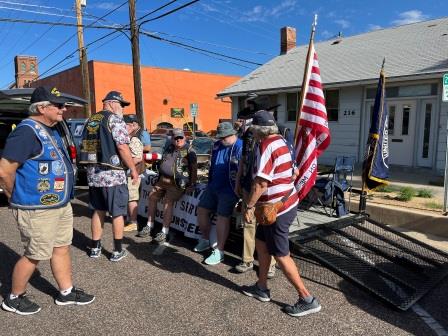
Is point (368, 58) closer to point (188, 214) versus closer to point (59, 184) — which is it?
point (188, 214)

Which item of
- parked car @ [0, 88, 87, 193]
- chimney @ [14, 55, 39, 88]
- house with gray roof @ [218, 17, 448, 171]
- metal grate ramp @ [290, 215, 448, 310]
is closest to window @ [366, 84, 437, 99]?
house with gray roof @ [218, 17, 448, 171]

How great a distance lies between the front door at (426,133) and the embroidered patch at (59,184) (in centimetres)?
1066

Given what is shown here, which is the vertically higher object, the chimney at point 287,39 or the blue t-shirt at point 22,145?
the chimney at point 287,39

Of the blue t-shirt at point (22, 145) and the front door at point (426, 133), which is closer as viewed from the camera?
the blue t-shirt at point (22, 145)

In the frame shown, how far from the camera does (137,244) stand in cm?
554

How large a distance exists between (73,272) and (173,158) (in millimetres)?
1971

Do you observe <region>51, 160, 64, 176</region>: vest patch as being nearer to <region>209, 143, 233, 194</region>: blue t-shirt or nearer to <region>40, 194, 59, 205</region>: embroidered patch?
<region>40, 194, 59, 205</region>: embroidered patch

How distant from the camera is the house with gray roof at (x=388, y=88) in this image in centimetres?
1109

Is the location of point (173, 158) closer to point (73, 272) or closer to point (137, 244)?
point (137, 244)

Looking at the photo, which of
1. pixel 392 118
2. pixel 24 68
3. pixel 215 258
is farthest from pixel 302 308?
pixel 24 68

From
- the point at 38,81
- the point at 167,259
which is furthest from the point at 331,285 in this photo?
the point at 38,81

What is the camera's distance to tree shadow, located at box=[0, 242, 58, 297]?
12.9 feet

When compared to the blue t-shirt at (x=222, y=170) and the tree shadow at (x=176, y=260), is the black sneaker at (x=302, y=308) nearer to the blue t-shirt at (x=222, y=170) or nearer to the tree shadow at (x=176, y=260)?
the tree shadow at (x=176, y=260)

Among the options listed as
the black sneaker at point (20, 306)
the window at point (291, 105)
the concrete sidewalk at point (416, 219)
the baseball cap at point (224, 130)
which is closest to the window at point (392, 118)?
the window at point (291, 105)
